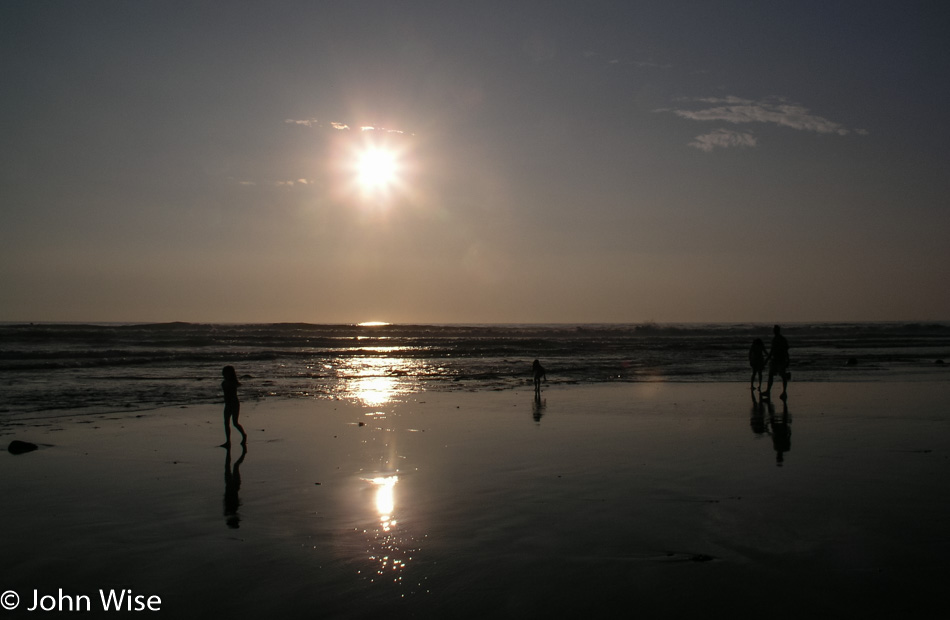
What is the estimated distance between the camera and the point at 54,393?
69.6 ft

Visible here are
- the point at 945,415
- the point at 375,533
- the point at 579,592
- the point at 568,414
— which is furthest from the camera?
the point at 568,414

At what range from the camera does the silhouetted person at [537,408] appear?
16116mm

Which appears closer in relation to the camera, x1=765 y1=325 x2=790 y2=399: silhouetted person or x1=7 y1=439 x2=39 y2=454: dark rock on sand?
x1=7 y1=439 x2=39 y2=454: dark rock on sand

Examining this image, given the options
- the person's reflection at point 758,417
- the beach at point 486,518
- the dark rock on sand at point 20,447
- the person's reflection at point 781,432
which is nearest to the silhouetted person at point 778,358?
the person's reflection at point 758,417

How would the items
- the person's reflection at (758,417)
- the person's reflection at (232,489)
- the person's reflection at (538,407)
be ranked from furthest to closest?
the person's reflection at (538,407), the person's reflection at (758,417), the person's reflection at (232,489)

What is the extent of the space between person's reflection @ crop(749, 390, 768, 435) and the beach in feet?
0.68

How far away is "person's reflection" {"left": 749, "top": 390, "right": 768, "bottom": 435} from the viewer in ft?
44.8

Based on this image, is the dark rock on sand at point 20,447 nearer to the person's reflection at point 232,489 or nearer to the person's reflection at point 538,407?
the person's reflection at point 232,489

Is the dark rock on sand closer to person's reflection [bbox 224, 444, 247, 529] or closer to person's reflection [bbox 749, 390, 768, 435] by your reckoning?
person's reflection [bbox 224, 444, 247, 529]

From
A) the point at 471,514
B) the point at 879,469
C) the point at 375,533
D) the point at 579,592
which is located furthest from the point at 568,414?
the point at 579,592

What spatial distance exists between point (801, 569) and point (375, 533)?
4112 mm

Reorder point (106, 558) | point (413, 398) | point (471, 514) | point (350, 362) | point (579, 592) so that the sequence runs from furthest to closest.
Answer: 1. point (350, 362)
2. point (413, 398)
3. point (471, 514)
4. point (106, 558)
5. point (579, 592)

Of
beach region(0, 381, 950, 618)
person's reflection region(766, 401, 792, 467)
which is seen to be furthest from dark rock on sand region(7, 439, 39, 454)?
person's reflection region(766, 401, 792, 467)

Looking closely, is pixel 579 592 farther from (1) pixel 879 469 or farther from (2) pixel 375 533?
(1) pixel 879 469
